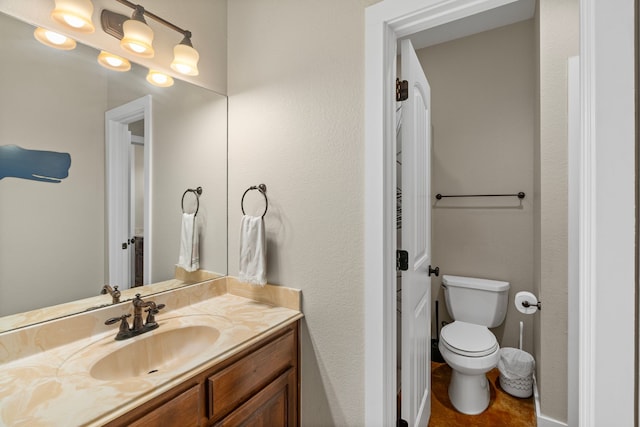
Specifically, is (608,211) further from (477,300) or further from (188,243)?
(477,300)

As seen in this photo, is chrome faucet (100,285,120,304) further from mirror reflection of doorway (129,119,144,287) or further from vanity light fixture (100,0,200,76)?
vanity light fixture (100,0,200,76)

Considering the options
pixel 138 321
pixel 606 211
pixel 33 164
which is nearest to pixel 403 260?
pixel 606 211

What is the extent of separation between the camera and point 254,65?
1.58 meters

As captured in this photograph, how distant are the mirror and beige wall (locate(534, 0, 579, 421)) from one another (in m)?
1.86

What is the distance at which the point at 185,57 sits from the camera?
1.43m

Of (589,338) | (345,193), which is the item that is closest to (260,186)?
(345,193)

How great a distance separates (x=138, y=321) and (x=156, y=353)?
146 millimetres

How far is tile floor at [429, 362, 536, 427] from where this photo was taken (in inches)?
71.7

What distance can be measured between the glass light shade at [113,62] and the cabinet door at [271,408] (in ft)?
4.63

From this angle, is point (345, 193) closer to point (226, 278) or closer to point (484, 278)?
point (226, 278)

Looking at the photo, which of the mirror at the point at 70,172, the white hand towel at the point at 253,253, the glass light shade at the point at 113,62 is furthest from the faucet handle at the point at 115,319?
the glass light shade at the point at 113,62

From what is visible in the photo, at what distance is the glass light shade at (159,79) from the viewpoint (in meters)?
1.38

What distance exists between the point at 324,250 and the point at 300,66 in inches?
34.0

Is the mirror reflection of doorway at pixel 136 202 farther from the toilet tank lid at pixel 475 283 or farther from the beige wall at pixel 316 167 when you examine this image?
the toilet tank lid at pixel 475 283
